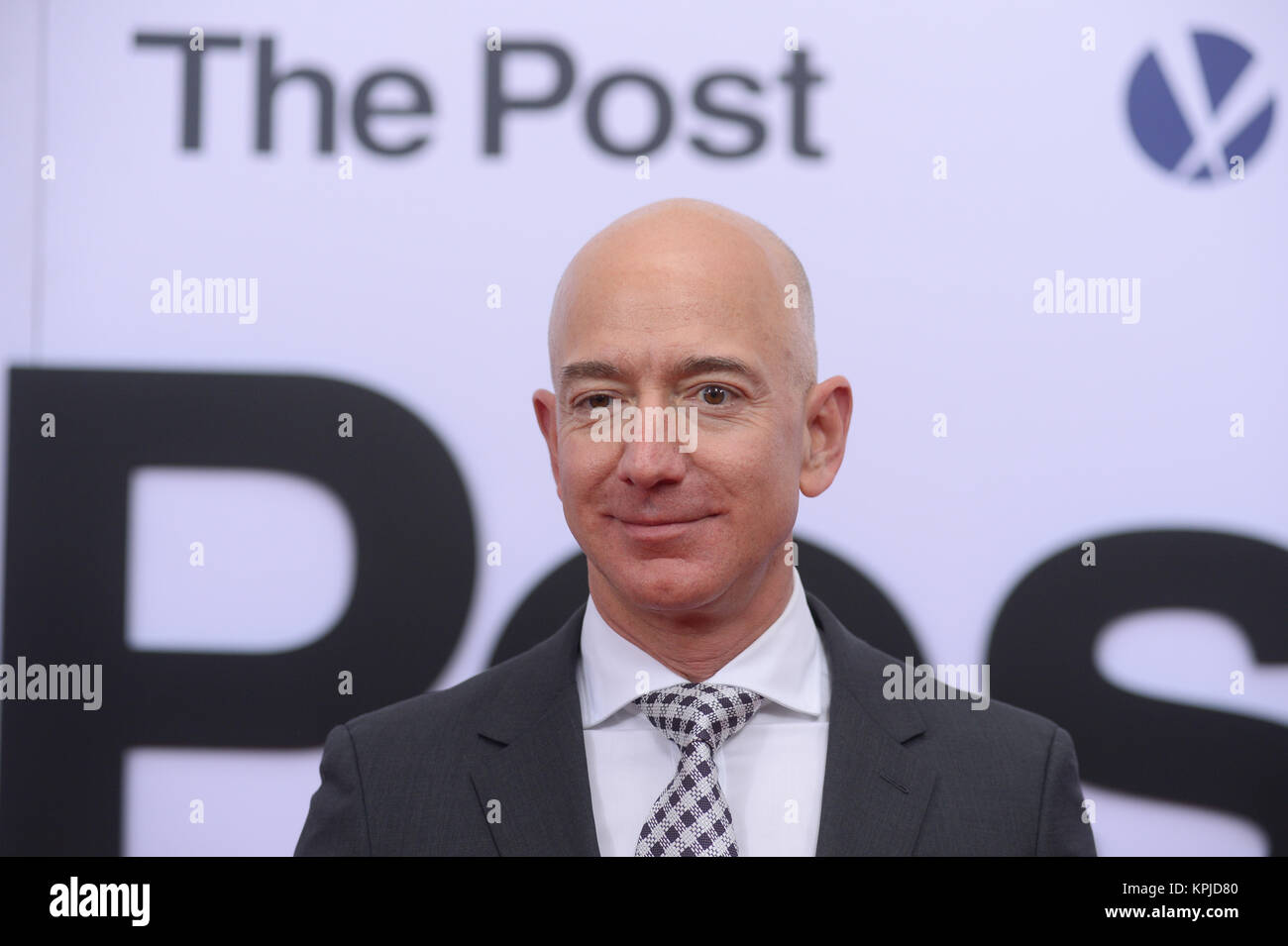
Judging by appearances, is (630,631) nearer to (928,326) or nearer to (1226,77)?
(928,326)

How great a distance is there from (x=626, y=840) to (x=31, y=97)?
124 inches

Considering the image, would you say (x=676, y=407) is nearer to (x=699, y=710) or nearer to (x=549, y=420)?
(x=549, y=420)

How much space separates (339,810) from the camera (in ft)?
6.99

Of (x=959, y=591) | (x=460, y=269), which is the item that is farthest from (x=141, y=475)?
(x=959, y=591)

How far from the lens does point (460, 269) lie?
3.64 m

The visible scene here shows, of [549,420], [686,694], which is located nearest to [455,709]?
[686,694]

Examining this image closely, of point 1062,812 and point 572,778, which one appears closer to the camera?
point 572,778

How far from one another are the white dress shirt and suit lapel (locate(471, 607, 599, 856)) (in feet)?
0.21

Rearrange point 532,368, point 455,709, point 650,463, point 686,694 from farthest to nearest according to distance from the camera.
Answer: point 532,368 → point 455,709 → point 686,694 → point 650,463

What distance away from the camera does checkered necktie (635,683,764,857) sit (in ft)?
6.64

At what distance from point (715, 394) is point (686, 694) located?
0.54 metres

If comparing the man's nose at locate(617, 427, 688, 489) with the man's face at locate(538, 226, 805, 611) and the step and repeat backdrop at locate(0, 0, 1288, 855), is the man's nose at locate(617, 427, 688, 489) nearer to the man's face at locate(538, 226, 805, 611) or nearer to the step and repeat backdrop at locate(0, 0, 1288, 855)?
the man's face at locate(538, 226, 805, 611)

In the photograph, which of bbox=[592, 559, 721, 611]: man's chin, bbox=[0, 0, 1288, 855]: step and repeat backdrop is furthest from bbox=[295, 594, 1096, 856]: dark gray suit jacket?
bbox=[0, 0, 1288, 855]: step and repeat backdrop

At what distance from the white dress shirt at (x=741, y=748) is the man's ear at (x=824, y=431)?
0.29 m
